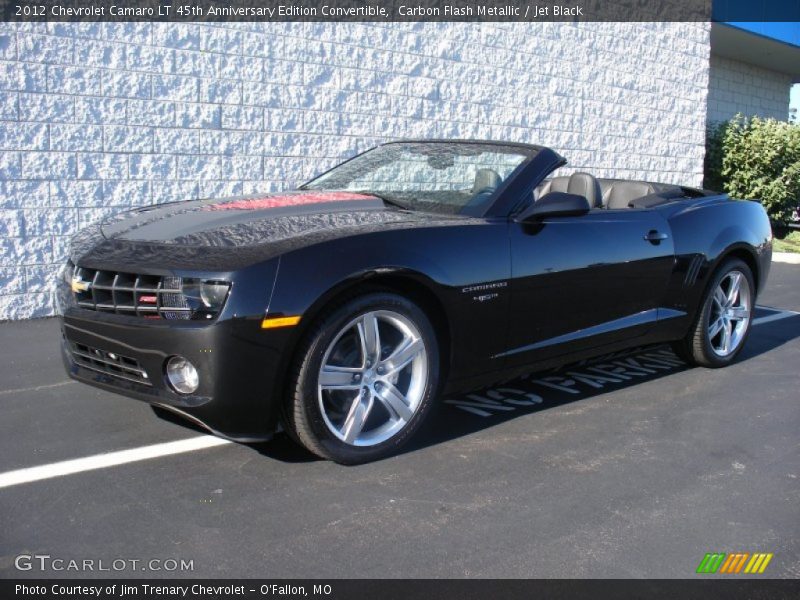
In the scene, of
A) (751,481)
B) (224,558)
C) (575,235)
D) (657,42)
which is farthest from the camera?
(657,42)

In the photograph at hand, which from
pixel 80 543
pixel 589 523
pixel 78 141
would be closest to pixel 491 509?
pixel 589 523

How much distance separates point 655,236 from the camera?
501cm

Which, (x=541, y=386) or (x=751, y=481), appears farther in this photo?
(x=541, y=386)

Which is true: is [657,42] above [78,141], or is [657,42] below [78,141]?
above

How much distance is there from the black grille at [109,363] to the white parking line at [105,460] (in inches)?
16.8

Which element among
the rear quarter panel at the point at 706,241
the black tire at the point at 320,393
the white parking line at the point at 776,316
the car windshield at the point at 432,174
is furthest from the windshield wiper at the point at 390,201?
the white parking line at the point at 776,316

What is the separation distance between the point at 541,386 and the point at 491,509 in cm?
195

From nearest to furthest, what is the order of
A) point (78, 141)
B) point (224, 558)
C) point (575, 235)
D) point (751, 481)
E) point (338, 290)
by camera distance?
point (224, 558)
point (338, 290)
point (751, 481)
point (575, 235)
point (78, 141)

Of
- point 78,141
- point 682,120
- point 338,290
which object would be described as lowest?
point 338,290

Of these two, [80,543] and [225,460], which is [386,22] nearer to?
[225,460]

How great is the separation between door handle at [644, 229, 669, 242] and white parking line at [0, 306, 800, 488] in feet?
9.11

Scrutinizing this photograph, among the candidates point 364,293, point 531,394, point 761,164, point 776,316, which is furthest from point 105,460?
point 761,164

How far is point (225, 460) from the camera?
3723 millimetres
